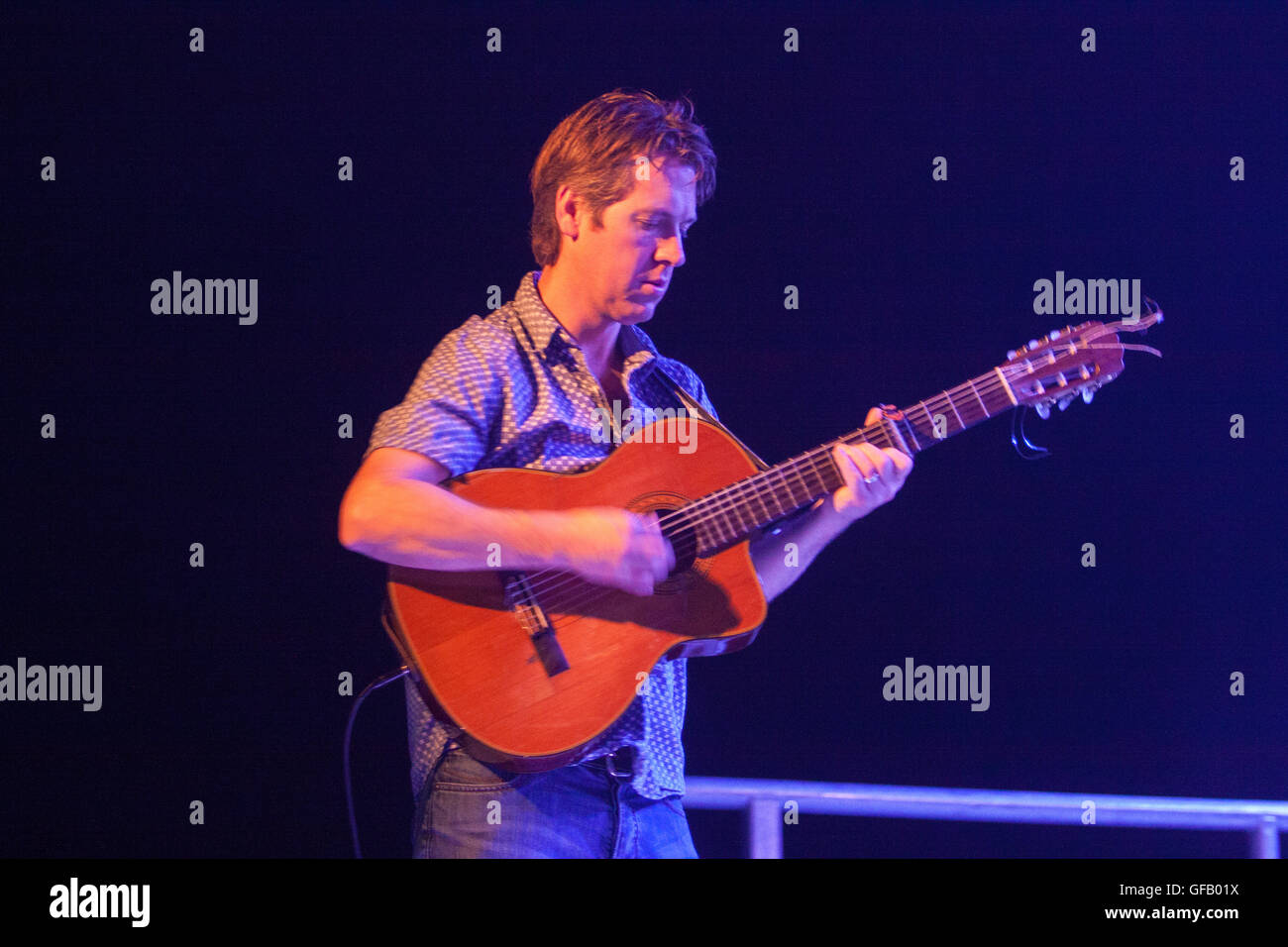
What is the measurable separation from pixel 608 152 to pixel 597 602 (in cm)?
76

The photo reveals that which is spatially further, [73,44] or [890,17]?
[890,17]

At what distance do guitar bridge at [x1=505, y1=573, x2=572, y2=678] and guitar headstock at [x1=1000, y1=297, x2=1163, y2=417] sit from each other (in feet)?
3.02

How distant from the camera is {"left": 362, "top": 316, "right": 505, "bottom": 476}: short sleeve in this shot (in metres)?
1.61

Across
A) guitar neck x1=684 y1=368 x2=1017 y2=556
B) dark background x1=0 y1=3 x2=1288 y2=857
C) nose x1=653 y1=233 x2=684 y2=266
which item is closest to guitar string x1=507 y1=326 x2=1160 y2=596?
guitar neck x1=684 y1=368 x2=1017 y2=556

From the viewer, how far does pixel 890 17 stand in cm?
258

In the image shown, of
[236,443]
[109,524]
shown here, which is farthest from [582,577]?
[109,524]

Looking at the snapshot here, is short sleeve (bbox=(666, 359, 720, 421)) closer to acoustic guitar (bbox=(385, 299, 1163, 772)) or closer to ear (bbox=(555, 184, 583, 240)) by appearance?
acoustic guitar (bbox=(385, 299, 1163, 772))

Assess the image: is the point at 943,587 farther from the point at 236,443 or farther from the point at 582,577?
the point at 236,443

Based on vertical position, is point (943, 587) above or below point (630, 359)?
below

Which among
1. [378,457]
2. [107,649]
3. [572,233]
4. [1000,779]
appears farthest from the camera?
[1000,779]

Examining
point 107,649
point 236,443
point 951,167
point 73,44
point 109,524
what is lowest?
point 107,649

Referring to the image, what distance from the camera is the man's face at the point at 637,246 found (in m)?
1.82

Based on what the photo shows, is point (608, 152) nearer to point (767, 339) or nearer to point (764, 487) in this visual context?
point (764, 487)

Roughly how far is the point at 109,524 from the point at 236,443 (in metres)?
0.31
